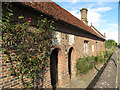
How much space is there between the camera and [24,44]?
9.93ft

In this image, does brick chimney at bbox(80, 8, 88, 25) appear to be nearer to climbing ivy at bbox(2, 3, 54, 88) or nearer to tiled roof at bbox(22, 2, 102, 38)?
tiled roof at bbox(22, 2, 102, 38)

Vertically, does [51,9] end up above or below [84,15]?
below

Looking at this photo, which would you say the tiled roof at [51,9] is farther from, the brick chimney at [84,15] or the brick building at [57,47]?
the brick chimney at [84,15]

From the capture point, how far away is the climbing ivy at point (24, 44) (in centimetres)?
270

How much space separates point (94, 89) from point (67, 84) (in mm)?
1743

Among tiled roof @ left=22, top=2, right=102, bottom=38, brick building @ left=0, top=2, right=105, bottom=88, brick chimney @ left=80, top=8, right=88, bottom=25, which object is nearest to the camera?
brick building @ left=0, top=2, right=105, bottom=88

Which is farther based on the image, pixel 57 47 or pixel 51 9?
pixel 51 9

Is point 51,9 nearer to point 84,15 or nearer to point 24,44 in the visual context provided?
point 24,44

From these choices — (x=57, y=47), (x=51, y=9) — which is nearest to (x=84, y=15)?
(x=51, y=9)

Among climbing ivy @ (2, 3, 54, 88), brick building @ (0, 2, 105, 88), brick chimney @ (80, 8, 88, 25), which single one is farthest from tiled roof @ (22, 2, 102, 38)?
brick chimney @ (80, 8, 88, 25)

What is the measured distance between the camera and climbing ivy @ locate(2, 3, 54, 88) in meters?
2.70

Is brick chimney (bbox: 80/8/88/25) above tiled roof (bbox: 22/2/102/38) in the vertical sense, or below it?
above

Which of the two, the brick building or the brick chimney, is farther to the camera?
the brick chimney

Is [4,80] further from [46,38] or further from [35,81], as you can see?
[46,38]
